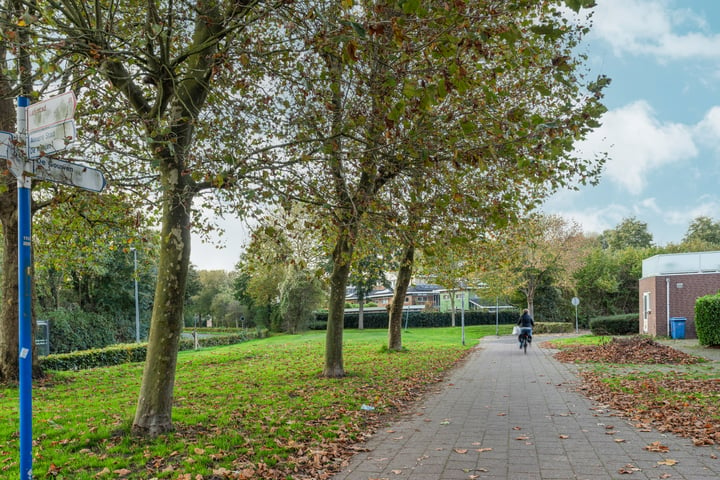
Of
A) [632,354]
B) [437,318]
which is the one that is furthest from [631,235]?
[632,354]

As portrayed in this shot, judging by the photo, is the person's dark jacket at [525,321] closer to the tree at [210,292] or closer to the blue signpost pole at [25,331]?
the blue signpost pole at [25,331]

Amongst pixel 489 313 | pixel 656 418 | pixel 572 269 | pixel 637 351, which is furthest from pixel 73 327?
pixel 489 313

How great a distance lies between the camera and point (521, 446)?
641cm

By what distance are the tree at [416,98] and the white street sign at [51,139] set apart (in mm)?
2278

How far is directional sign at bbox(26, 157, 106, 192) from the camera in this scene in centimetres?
429

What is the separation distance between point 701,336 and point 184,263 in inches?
806

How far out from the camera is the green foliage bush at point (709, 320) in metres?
19.7

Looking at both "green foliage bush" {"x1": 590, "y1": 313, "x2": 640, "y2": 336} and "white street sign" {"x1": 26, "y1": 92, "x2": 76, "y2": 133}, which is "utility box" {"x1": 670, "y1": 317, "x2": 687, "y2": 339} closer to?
"green foliage bush" {"x1": 590, "y1": 313, "x2": 640, "y2": 336}

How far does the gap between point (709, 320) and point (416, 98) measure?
18583mm

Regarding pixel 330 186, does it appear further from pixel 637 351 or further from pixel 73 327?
pixel 73 327

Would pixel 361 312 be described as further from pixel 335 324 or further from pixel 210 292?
pixel 335 324

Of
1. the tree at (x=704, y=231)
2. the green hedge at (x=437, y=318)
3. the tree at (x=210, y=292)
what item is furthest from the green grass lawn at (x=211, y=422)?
the tree at (x=704, y=231)

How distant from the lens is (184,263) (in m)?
6.88

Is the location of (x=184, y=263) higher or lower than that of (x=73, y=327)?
higher
